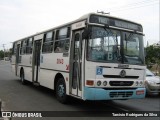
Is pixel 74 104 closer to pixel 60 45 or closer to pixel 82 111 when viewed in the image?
pixel 82 111

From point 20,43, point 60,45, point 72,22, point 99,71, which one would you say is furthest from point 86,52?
point 20,43

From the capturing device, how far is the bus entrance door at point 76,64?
30.3 ft

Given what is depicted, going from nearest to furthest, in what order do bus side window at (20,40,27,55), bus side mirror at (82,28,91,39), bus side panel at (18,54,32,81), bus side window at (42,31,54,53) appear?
1. bus side mirror at (82,28,91,39)
2. bus side window at (42,31,54,53)
3. bus side panel at (18,54,32,81)
4. bus side window at (20,40,27,55)

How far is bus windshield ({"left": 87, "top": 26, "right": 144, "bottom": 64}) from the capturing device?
29.0ft

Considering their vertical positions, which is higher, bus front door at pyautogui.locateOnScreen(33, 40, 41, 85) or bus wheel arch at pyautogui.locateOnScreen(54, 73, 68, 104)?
bus front door at pyautogui.locateOnScreen(33, 40, 41, 85)

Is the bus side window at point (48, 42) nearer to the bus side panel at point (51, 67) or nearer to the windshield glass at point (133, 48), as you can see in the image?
the bus side panel at point (51, 67)

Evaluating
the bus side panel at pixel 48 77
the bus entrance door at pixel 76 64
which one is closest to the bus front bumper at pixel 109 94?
the bus entrance door at pixel 76 64

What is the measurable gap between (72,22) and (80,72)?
211cm

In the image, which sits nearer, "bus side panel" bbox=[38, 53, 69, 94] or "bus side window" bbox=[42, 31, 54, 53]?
"bus side panel" bbox=[38, 53, 69, 94]

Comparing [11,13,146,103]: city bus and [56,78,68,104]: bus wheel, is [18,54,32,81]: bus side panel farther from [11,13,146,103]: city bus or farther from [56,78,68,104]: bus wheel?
[56,78,68,104]: bus wheel

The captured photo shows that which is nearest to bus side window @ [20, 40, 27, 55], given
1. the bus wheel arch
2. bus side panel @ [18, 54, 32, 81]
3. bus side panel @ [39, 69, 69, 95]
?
bus side panel @ [18, 54, 32, 81]

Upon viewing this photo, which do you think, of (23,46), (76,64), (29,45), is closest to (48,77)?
(76,64)

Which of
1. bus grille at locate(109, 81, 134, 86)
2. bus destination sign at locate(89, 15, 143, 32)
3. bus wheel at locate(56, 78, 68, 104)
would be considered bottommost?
bus wheel at locate(56, 78, 68, 104)

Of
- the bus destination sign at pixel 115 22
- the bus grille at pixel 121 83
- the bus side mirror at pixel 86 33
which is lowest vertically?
the bus grille at pixel 121 83
